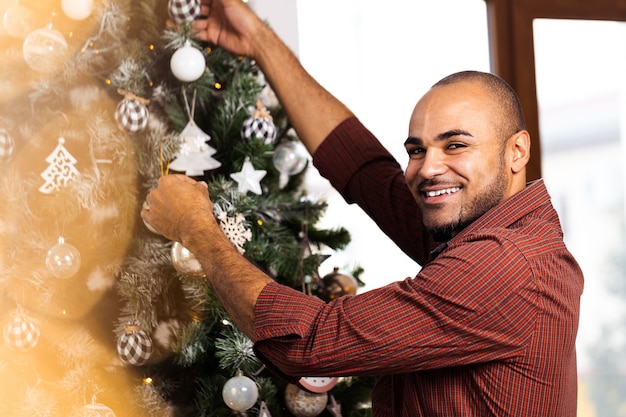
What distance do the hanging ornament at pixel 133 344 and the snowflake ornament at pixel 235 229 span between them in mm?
238

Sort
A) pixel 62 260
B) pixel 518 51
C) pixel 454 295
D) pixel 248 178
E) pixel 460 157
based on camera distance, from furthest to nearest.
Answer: pixel 518 51 → pixel 248 178 → pixel 62 260 → pixel 460 157 → pixel 454 295

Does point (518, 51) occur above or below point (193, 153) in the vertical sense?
above

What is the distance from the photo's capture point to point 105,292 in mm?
1597

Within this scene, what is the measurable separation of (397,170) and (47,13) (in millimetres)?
748

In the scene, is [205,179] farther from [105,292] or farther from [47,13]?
[47,13]

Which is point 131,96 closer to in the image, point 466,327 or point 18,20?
point 18,20

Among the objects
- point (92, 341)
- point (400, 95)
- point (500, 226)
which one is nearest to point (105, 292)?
point (92, 341)

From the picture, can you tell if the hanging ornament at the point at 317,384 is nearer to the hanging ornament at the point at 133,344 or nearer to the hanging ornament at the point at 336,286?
the hanging ornament at the point at 336,286

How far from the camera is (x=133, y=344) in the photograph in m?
1.47

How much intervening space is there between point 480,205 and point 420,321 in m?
0.26

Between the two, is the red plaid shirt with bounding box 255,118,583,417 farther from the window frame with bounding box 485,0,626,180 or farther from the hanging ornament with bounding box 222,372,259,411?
the window frame with bounding box 485,0,626,180

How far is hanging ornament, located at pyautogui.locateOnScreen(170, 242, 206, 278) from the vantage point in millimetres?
1434

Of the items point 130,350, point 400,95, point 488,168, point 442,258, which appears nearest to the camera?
point 442,258

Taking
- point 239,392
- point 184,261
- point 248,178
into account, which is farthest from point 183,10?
point 239,392
